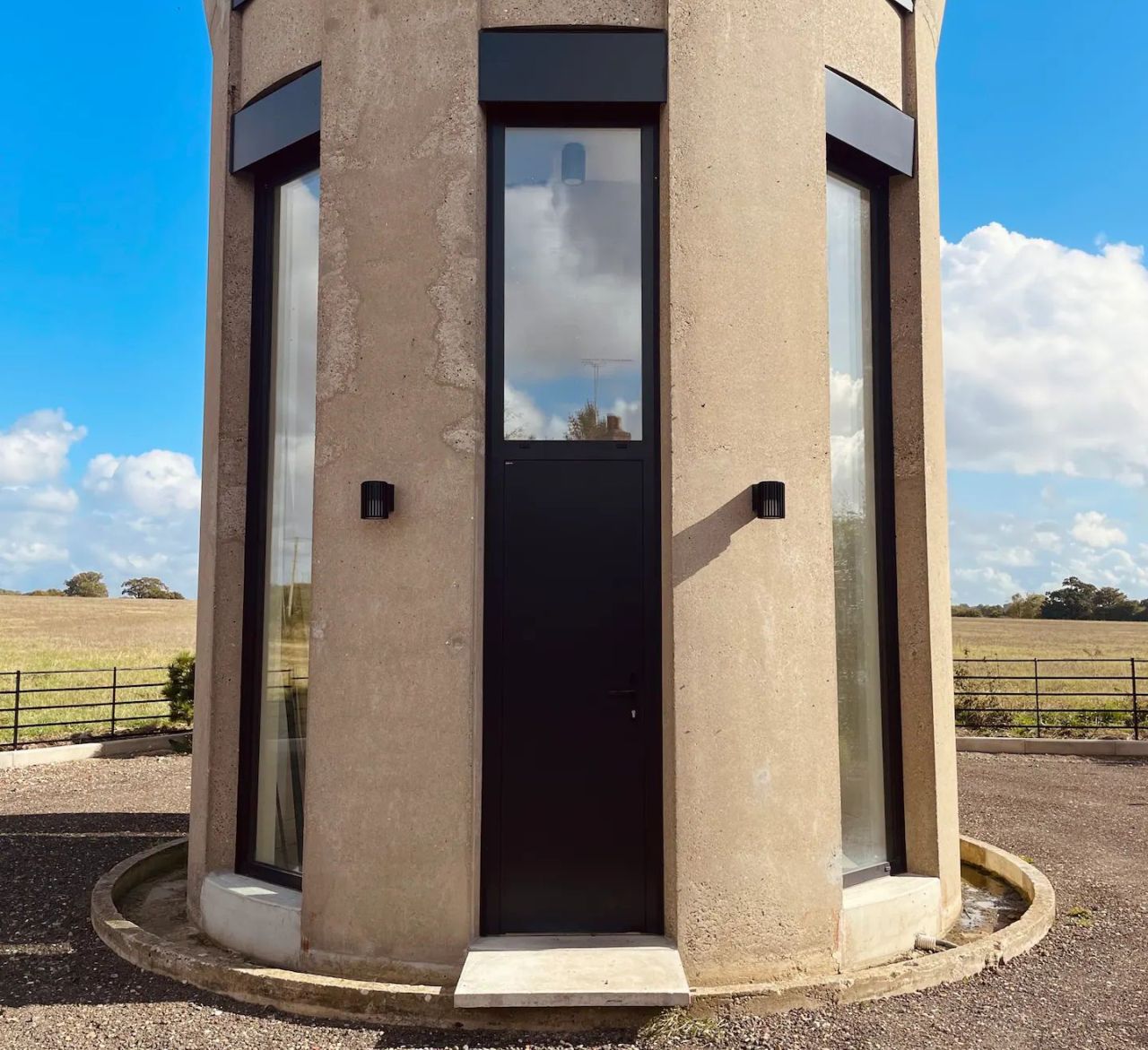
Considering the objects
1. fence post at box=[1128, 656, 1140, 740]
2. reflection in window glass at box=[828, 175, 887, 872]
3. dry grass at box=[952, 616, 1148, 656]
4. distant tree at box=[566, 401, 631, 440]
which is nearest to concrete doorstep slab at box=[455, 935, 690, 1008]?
reflection in window glass at box=[828, 175, 887, 872]

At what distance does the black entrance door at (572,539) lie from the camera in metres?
4.89

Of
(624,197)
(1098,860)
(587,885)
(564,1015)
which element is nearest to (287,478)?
(624,197)

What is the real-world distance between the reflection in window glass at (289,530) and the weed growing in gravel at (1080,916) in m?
4.72

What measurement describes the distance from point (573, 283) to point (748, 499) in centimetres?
150

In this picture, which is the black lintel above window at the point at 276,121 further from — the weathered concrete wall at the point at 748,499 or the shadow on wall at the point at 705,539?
the shadow on wall at the point at 705,539

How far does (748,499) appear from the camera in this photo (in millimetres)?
4859

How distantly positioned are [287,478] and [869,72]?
14.2ft

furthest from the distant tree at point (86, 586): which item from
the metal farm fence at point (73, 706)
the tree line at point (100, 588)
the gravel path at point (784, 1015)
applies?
the gravel path at point (784, 1015)

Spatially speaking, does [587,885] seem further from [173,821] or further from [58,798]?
[58,798]

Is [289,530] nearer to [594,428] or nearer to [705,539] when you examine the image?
[594,428]

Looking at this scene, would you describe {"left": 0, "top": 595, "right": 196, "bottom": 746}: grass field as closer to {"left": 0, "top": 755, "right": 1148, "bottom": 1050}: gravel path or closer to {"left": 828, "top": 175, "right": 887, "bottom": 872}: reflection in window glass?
{"left": 0, "top": 755, "right": 1148, "bottom": 1050}: gravel path

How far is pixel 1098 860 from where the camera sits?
752 cm

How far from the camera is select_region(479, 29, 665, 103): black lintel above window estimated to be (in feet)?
16.4

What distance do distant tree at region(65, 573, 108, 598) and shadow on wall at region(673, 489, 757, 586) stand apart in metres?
74.0
